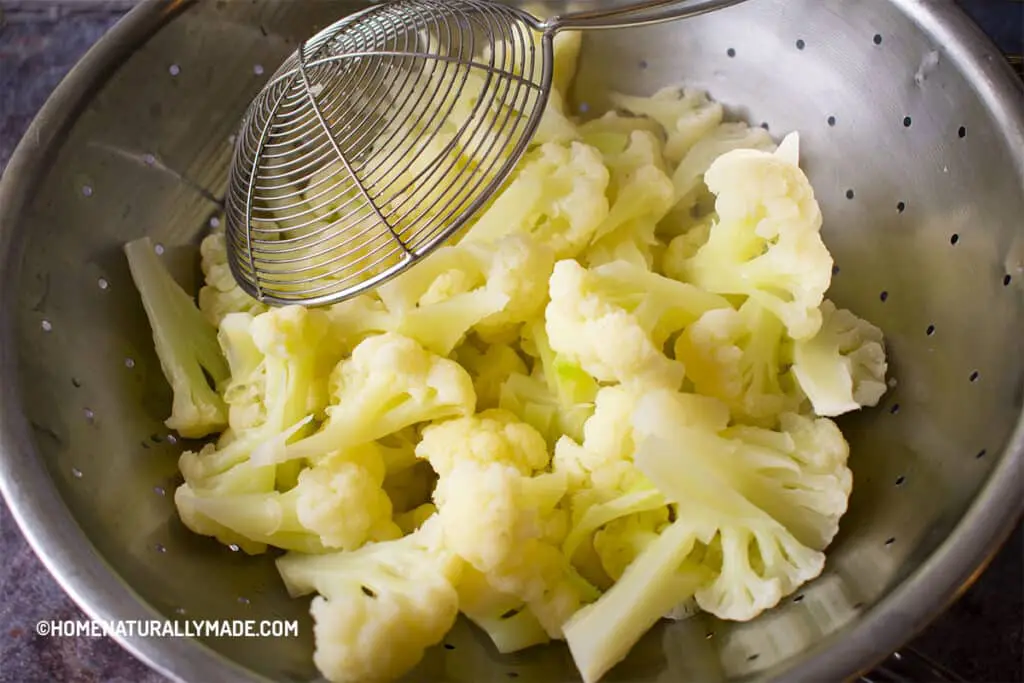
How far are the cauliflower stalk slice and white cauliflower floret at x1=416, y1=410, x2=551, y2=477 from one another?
29 centimetres

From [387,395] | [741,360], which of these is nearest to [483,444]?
[387,395]

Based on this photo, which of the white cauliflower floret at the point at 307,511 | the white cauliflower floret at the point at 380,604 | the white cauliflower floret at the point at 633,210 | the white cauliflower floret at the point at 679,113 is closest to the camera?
the white cauliflower floret at the point at 380,604

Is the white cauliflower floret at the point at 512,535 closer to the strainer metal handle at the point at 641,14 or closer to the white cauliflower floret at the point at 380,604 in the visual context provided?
the white cauliflower floret at the point at 380,604

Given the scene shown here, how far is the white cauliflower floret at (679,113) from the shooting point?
129 centimetres

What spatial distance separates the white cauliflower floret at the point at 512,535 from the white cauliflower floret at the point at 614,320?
160 mm

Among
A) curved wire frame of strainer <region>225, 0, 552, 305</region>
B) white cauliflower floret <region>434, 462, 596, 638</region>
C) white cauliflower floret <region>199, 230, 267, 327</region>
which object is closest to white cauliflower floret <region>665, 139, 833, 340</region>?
curved wire frame of strainer <region>225, 0, 552, 305</region>

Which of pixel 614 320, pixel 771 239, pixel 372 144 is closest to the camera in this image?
pixel 614 320

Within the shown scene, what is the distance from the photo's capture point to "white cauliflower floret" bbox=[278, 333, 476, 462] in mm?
1009

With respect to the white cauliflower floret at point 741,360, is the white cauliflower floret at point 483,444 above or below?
below

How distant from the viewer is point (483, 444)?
1.00 metres

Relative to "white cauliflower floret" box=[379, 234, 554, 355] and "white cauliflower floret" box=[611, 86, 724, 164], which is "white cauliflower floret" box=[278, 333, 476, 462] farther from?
"white cauliflower floret" box=[611, 86, 724, 164]

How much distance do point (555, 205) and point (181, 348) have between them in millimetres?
528

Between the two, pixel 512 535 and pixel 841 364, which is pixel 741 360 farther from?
pixel 512 535

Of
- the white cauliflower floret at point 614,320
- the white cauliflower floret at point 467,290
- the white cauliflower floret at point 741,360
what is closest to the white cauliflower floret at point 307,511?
the white cauliflower floret at point 467,290
